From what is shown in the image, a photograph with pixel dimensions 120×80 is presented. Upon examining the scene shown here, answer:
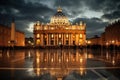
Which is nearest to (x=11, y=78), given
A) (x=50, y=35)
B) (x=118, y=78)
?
(x=118, y=78)

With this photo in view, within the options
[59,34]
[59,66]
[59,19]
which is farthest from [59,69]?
[59,19]

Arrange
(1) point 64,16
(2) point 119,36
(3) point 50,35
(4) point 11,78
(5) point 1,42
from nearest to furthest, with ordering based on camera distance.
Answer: (4) point 11,78 → (2) point 119,36 → (5) point 1,42 → (3) point 50,35 → (1) point 64,16

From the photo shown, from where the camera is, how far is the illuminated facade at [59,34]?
154 m

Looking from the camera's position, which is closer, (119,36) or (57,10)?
(119,36)

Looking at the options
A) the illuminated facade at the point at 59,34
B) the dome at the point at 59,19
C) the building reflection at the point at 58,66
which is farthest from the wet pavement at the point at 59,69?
the dome at the point at 59,19

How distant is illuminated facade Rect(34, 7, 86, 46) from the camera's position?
154250mm

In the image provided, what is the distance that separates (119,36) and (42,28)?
82.9 meters

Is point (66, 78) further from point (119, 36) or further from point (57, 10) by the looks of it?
point (57, 10)

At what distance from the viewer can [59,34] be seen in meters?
155

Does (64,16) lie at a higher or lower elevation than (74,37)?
higher

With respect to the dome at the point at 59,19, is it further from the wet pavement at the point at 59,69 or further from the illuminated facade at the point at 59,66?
the wet pavement at the point at 59,69

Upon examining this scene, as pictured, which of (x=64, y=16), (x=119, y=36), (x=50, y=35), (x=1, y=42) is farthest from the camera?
(x=64, y=16)

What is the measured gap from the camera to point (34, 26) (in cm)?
16075

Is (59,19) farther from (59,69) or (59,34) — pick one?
(59,69)
